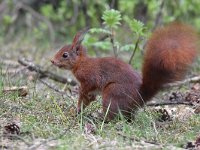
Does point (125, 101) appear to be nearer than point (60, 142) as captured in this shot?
No

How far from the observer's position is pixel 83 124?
425 centimetres

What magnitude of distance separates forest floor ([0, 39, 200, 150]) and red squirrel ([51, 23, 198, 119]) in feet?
0.48

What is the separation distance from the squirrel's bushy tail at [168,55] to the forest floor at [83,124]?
0.32 metres

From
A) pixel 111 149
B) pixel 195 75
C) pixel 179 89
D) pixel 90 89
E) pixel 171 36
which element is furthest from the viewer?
pixel 195 75

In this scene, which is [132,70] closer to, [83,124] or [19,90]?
[83,124]

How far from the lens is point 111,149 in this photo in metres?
3.55

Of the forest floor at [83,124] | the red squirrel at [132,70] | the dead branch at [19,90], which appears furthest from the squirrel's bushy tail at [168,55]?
the dead branch at [19,90]

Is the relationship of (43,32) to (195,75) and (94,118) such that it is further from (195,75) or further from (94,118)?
(94,118)

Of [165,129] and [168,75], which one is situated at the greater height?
[168,75]

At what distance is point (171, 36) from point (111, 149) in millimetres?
1192

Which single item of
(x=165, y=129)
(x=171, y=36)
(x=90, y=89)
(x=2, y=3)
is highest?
(x=2, y=3)

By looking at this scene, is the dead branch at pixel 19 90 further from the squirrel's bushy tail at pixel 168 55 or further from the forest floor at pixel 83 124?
the squirrel's bushy tail at pixel 168 55

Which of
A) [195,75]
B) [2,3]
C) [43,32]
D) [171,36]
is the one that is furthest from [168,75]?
[2,3]

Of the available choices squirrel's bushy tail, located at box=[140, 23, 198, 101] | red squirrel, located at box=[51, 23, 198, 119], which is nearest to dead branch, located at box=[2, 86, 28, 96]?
red squirrel, located at box=[51, 23, 198, 119]
